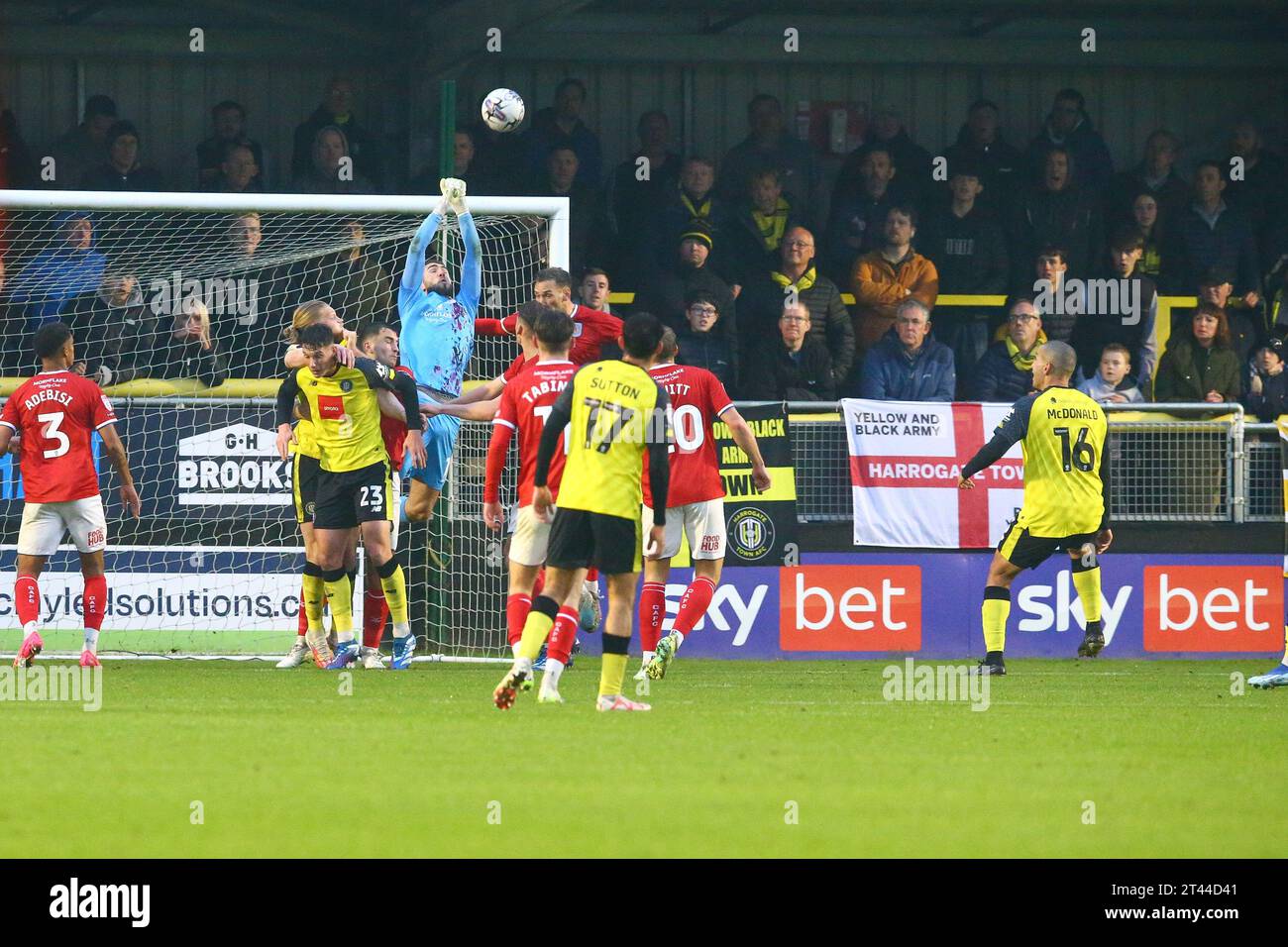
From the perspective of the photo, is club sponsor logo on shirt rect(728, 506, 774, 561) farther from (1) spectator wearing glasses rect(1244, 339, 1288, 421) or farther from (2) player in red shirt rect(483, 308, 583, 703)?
(1) spectator wearing glasses rect(1244, 339, 1288, 421)

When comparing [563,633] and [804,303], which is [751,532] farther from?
[563,633]

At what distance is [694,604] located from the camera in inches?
464

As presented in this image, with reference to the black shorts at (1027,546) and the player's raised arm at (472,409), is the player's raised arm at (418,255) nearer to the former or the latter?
the player's raised arm at (472,409)

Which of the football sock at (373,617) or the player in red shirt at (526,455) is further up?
the player in red shirt at (526,455)

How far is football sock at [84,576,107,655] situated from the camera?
468 inches

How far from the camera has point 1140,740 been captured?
27.2ft

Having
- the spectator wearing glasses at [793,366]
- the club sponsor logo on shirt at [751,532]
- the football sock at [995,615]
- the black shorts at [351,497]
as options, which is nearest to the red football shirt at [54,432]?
the black shorts at [351,497]

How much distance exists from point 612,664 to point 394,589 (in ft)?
12.0

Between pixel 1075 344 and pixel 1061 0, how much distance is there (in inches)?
156

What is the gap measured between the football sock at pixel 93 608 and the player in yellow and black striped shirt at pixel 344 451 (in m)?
1.35

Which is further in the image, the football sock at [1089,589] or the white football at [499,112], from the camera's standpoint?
the football sock at [1089,589]

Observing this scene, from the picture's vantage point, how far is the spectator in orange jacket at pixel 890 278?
17.5 metres

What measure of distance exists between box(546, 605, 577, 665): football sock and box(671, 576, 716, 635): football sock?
245cm

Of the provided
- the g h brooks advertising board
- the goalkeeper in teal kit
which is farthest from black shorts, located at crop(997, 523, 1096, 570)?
the goalkeeper in teal kit
